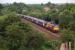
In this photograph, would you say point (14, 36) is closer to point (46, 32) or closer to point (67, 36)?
point (46, 32)

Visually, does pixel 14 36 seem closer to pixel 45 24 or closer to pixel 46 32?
pixel 46 32

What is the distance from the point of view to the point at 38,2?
20.2 ft

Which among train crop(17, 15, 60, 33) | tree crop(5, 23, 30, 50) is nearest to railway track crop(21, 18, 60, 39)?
train crop(17, 15, 60, 33)

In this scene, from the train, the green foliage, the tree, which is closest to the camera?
the tree

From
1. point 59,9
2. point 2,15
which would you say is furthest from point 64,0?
point 2,15

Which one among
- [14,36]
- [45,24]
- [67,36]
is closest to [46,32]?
[45,24]

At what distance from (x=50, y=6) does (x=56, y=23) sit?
16.5 inches

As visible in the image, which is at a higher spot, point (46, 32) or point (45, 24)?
point (45, 24)

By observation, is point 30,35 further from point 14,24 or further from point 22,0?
point 22,0

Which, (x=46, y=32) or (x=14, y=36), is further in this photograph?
(x=46, y=32)

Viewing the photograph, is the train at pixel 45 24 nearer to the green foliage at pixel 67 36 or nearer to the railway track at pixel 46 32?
the railway track at pixel 46 32

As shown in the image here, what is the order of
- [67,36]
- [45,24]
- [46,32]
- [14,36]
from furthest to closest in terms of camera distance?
[45,24] < [46,32] < [67,36] < [14,36]

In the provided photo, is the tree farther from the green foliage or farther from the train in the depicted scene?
the green foliage

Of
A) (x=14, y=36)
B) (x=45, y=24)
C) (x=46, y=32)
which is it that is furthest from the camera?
(x=45, y=24)
